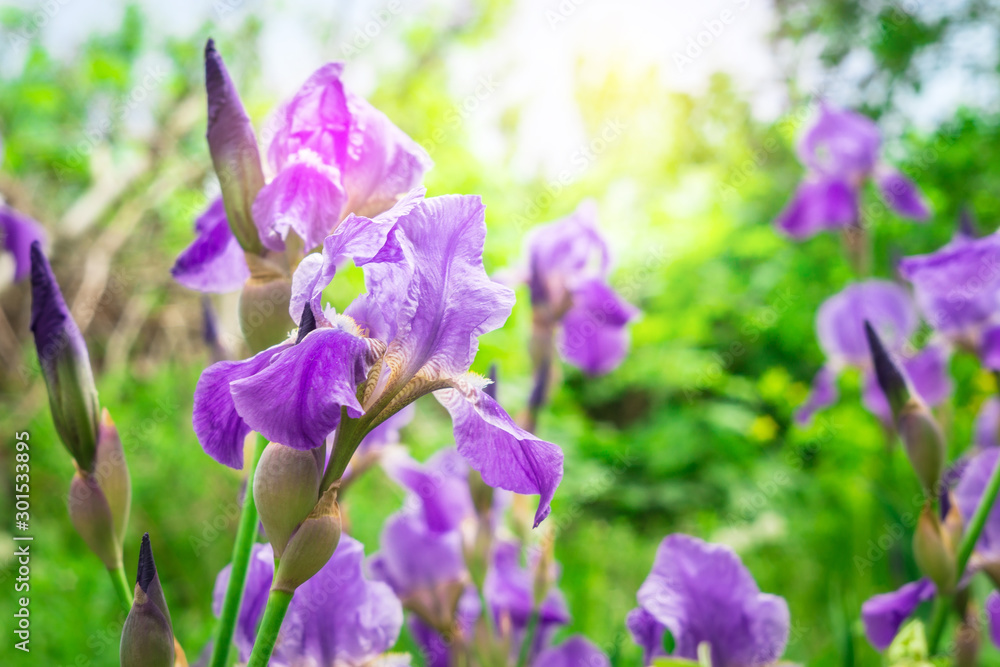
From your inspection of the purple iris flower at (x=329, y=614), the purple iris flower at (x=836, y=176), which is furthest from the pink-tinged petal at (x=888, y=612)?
the purple iris flower at (x=836, y=176)

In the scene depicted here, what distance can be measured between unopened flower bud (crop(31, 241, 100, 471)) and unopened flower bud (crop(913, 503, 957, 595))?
30.7 inches

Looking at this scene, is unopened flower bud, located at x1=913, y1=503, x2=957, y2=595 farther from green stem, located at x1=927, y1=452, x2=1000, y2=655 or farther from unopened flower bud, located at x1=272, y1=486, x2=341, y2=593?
unopened flower bud, located at x1=272, y1=486, x2=341, y2=593

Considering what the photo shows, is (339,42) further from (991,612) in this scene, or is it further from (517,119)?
(991,612)

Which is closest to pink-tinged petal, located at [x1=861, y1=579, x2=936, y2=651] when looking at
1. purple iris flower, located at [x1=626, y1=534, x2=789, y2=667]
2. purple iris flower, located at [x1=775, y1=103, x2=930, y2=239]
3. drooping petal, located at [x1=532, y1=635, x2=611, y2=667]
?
purple iris flower, located at [x1=626, y1=534, x2=789, y2=667]

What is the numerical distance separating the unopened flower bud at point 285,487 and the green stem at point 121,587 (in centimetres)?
18

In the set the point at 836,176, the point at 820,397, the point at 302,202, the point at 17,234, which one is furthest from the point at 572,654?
the point at 836,176

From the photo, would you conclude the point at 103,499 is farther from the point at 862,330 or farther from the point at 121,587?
the point at 862,330

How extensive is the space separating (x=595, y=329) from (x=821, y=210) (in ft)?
3.21

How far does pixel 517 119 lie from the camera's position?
4.89 m

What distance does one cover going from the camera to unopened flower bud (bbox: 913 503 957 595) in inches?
27.6

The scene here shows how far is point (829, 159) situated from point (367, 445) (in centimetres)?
176

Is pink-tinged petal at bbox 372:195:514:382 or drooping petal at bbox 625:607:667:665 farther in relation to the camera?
drooping petal at bbox 625:607:667:665

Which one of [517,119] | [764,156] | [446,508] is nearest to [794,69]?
[764,156]

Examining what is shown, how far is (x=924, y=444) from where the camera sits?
0.73 metres
